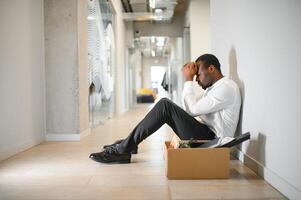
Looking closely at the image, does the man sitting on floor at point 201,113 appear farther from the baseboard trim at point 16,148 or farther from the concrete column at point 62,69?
the concrete column at point 62,69

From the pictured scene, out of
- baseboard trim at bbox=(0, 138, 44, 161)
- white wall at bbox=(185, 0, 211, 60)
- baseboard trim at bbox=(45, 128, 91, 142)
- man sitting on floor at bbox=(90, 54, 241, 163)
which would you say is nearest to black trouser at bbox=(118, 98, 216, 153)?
man sitting on floor at bbox=(90, 54, 241, 163)

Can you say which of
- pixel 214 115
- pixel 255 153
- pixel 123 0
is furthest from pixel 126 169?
pixel 123 0

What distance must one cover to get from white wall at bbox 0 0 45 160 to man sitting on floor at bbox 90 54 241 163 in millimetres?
1062

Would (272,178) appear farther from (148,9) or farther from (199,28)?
(148,9)

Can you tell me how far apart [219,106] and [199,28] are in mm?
6093

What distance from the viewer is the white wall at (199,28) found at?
323 inches

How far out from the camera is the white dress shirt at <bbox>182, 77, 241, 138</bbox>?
247 cm

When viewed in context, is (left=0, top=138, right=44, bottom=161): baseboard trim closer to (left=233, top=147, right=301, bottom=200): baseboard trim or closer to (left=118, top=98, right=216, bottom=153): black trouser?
(left=118, top=98, right=216, bottom=153): black trouser

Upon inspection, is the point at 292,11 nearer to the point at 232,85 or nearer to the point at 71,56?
the point at 232,85

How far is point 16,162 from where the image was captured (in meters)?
2.87

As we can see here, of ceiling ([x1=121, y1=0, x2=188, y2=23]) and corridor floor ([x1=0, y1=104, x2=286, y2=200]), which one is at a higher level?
ceiling ([x1=121, y1=0, x2=188, y2=23])

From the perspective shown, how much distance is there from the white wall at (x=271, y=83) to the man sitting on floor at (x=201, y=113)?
14cm

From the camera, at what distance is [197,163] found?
2.21 m

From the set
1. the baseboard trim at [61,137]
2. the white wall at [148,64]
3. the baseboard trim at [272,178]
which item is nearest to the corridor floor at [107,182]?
the baseboard trim at [272,178]
